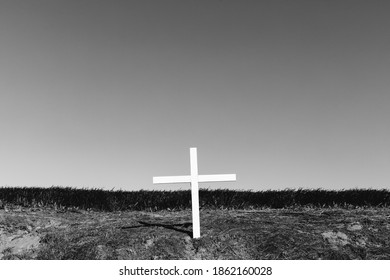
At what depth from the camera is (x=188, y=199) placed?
1711 cm

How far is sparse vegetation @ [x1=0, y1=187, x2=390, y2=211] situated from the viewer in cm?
1688

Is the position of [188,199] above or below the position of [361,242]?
above

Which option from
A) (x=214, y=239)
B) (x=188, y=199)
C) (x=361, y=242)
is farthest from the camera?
(x=188, y=199)

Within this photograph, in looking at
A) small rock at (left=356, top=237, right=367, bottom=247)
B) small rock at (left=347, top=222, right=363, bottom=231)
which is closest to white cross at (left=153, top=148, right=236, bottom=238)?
small rock at (left=356, top=237, right=367, bottom=247)

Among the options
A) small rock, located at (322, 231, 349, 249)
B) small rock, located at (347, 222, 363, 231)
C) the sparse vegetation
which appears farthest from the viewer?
the sparse vegetation

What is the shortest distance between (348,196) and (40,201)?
12.8 meters

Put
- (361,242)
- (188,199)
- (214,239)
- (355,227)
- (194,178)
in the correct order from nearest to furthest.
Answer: (194,178), (214,239), (361,242), (355,227), (188,199)

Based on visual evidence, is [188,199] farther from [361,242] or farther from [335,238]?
[361,242]

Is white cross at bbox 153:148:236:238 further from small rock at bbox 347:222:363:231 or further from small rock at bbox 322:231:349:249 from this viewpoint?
small rock at bbox 347:222:363:231

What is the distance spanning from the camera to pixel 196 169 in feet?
29.7

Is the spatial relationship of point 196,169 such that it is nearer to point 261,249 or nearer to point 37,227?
point 261,249

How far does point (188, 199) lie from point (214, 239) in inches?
310

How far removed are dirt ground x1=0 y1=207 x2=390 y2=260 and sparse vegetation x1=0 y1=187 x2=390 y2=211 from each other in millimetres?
5200

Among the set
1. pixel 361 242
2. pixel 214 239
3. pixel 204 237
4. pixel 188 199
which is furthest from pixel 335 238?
pixel 188 199
